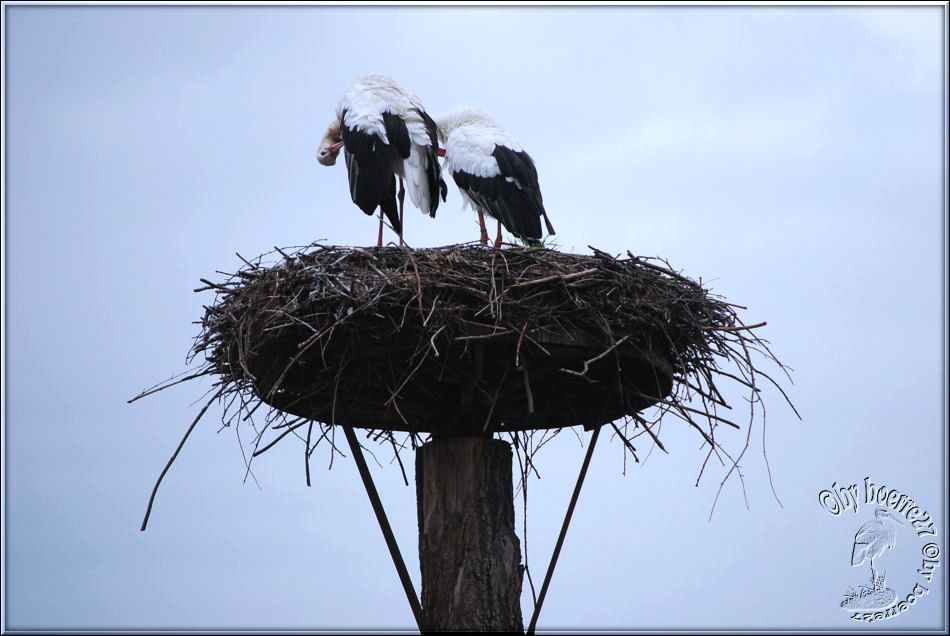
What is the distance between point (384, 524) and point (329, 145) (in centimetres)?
486

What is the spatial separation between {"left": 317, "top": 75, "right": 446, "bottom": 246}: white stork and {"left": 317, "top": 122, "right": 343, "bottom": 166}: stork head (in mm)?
592

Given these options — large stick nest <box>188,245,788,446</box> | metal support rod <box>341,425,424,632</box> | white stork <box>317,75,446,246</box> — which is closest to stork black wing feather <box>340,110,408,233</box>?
white stork <box>317,75,446,246</box>

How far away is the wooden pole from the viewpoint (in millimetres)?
5496

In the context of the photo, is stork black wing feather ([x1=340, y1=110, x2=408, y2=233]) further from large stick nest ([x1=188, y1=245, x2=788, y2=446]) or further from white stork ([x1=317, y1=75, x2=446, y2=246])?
large stick nest ([x1=188, y1=245, x2=788, y2=446])

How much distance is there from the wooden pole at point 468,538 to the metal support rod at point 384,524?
7 cm

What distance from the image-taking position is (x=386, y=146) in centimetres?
820

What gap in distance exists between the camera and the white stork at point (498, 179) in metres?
8.23

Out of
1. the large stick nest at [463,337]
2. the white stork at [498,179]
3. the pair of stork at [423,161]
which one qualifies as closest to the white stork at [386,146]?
the pair of stork at [423,161]

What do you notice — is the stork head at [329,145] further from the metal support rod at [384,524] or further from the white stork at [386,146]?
the metal support rod at [384,524]

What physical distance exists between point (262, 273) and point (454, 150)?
9.97 ft

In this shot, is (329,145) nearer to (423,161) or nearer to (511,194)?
(423,161)

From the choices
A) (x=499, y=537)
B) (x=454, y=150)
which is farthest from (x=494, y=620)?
(x=454, y=150)

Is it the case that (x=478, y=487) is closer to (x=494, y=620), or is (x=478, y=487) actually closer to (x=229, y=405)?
(x=494, y=620)

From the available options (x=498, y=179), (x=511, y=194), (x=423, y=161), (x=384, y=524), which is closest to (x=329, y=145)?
(x=423, y=161)
